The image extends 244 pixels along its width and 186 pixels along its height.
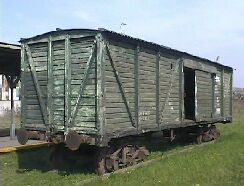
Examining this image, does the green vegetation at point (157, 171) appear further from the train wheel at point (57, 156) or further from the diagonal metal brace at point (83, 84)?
the diagonal metal brace at point (83, 84)

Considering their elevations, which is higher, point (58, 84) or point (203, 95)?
point (58, 84)

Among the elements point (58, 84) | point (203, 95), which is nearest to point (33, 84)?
point (58, 84)

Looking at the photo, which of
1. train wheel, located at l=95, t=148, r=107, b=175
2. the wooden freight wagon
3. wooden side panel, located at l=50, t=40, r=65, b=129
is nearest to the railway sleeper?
the wooden freight wagon

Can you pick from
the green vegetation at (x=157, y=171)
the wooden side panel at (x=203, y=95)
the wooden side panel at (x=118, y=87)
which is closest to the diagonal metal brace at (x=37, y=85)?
the green vegetation at (x=157, y=171)

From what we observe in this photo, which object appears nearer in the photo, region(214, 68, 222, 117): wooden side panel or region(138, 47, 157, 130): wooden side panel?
region(138, 47, 157, 130): wooden side panel

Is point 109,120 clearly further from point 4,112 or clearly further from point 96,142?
point 4,112

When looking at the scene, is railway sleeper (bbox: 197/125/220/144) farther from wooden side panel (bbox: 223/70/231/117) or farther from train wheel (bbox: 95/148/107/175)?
train wheel (bbox: 95/148/107/175)

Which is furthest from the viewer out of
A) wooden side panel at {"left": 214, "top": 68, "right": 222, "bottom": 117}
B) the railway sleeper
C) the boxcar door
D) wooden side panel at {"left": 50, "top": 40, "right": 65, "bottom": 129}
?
the boxcar door

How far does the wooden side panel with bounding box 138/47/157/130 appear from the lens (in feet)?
34.2

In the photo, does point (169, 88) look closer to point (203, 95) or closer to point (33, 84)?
point (203, 95)

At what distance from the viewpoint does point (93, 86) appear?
893 cm

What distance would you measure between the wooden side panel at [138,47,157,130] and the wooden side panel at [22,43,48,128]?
258 cm

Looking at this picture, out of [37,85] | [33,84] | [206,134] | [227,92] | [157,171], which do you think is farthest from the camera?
[227,92]

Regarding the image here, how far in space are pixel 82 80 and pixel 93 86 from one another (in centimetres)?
36
